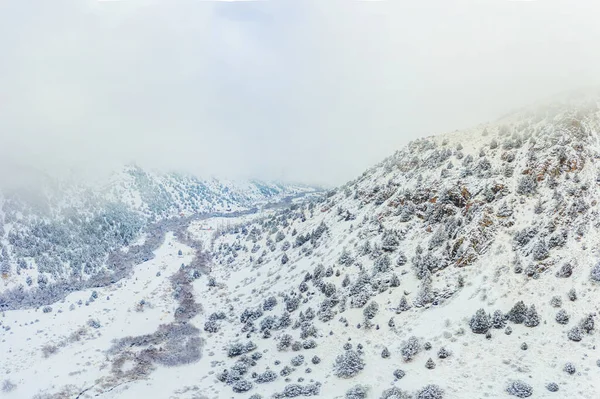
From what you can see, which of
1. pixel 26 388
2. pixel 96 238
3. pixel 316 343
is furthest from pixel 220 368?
pixel 96 238

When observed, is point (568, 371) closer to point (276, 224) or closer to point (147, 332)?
point (147, 332)

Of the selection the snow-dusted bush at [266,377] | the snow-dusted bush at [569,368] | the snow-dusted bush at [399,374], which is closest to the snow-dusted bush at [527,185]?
the snow-dusted bush at [569,368]

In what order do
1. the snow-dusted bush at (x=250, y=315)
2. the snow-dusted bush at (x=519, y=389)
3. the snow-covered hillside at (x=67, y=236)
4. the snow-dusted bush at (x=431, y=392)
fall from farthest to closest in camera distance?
the snow-covered hillside at (x=67, y=236)
the snow-dusted bush at (x=250, y=315)
the snow-dusted bush at (x=431, y=392)
the snow-dusted bush at (x=519, y=389)

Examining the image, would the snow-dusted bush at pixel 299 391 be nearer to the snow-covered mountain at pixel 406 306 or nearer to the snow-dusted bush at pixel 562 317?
the snow-covered mountain at pixel 406 306

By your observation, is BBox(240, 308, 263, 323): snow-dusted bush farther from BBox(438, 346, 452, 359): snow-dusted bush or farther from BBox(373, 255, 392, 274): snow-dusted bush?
BBox(438, 346, 452, 359): snow-dusted bush

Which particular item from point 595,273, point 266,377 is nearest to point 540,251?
point 595,273

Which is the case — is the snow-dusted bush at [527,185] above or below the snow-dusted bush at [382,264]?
above
